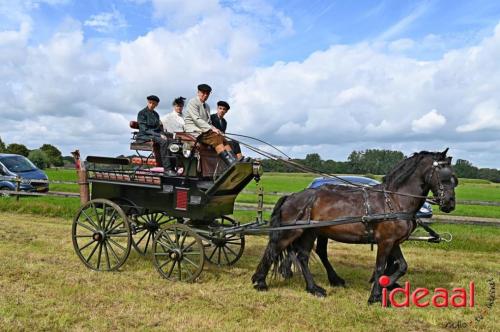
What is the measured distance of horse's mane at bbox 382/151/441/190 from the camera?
6.43 meters

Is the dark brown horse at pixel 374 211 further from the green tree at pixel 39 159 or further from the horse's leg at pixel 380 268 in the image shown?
the green tree at pixel 39 159

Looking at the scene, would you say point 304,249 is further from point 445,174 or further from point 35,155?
point 35,155

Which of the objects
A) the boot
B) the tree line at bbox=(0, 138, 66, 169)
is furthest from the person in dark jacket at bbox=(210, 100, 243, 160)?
the tree line at bbox=(0, 138, 66, 169)

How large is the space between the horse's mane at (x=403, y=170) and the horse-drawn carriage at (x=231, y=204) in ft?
0.05

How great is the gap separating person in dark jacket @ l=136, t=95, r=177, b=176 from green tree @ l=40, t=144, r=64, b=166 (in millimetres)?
76560

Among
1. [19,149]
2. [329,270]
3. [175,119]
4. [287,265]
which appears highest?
[19,149]

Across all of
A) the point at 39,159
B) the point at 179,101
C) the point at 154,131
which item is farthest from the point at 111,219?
the point at 39,159

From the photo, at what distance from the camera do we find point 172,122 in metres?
8.23

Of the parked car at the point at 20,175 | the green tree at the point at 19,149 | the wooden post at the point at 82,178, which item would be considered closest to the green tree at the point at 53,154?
the green tree at the point at 19,149

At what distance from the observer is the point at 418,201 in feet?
20.7

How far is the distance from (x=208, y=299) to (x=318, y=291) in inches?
62.8

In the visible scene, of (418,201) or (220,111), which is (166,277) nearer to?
(220,111)

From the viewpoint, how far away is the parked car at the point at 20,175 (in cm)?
1815

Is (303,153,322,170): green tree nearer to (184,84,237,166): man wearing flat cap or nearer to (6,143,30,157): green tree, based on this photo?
(184,84,237,166): man wearing flat cap
